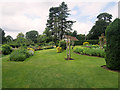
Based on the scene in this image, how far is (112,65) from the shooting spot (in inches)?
154

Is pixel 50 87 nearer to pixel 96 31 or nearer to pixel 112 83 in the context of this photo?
pixel 112 83

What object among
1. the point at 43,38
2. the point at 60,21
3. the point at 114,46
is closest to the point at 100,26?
the point at 60,21

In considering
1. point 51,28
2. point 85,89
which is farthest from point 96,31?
point 85,89

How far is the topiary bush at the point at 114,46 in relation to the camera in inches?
149

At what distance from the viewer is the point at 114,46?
3.83 m

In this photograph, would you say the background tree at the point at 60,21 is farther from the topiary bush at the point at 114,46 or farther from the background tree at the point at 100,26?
the topiary bush at the point at 114,46

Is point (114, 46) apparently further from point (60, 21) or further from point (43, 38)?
point (43, 38)

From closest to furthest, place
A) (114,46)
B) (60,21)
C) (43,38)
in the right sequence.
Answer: (114,46) < (60,21) < (43,38)

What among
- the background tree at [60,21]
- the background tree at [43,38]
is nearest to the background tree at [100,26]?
the background tree at [60,21]

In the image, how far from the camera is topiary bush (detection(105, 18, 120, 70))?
3.77 metres

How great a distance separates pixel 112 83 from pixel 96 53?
577 centimetres

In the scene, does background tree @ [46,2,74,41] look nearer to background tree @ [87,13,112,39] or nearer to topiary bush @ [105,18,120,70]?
background tree @ [87,13,112,39]

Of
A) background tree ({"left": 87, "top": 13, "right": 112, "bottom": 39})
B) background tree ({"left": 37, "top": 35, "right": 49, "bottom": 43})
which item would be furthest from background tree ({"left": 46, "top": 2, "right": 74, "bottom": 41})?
background tree ({"left": 87, "top": 13, "right": 112, "bottom": 39})

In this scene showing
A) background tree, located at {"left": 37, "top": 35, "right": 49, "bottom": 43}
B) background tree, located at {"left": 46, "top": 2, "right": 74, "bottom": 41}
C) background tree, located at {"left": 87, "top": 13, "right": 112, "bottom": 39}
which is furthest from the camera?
background tree, located at {"left": 87, "top": 13, "right": 112, "bottom": 39}
